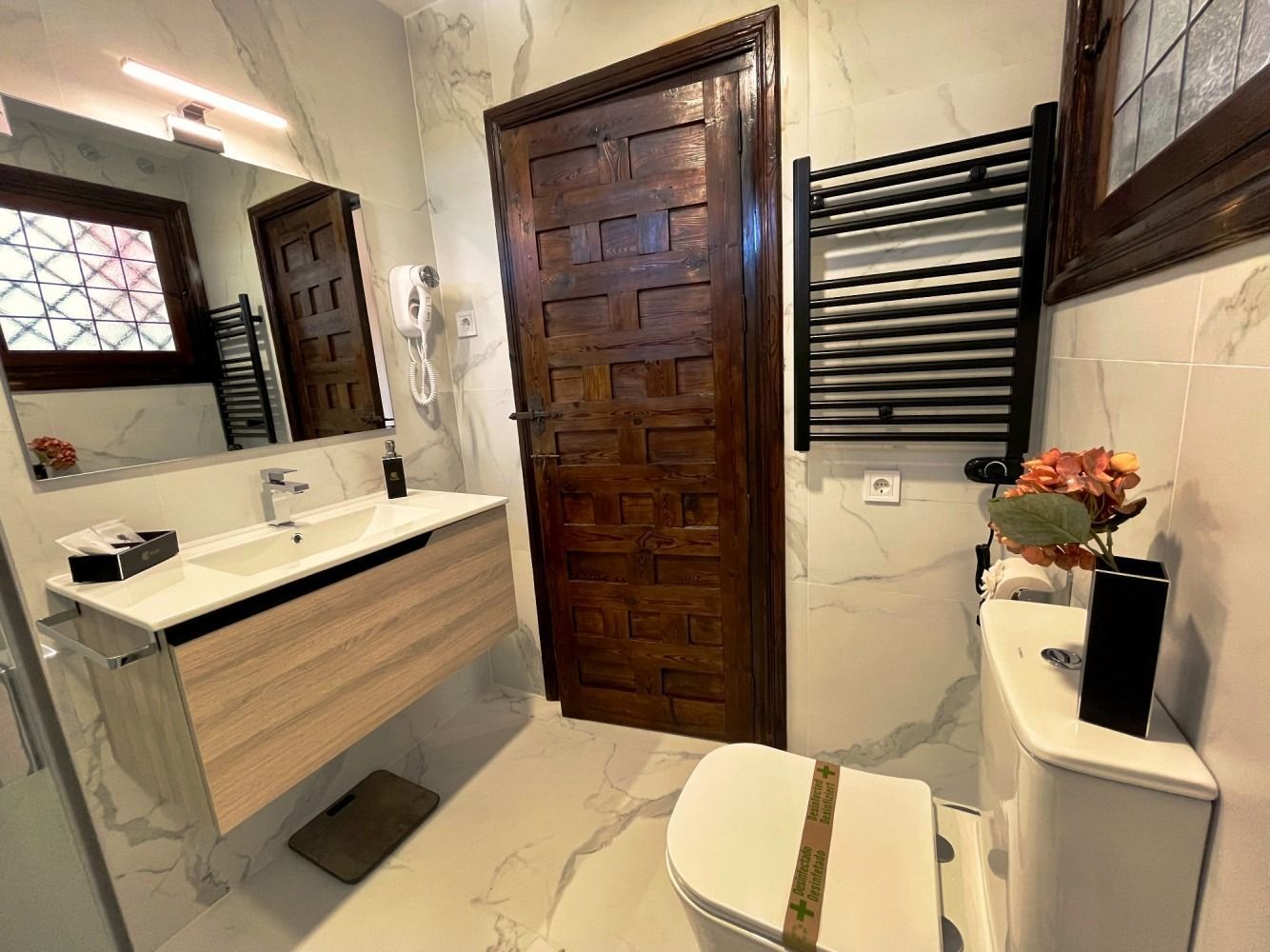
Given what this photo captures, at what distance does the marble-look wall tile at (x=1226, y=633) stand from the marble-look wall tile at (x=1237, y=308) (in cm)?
1

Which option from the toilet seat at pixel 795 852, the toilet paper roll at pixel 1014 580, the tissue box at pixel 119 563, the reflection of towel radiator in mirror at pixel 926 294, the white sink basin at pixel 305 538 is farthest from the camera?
the white sink basin at pixel 305 538

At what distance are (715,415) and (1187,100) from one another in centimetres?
107

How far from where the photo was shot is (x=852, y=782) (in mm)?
1028

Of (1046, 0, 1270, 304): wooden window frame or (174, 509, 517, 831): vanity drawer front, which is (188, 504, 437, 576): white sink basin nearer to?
(174, 509, 517, 831): vanity drawer front

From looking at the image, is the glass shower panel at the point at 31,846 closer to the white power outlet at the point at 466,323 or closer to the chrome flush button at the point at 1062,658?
the white power outlet at the point at 466,323

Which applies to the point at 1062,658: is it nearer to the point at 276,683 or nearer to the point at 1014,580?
the point at 1014,580

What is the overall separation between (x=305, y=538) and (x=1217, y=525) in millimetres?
1757

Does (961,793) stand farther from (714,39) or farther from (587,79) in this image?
(587,79)

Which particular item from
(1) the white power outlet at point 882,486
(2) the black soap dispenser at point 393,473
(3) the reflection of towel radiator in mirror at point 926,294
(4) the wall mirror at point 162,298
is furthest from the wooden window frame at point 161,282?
(1) the white power outlet at point 882,486

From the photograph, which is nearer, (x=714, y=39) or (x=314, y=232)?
(x=714, y=39)

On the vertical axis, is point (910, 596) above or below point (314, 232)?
below

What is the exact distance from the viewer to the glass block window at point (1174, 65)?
0.55m

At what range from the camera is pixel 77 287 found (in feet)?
3.72

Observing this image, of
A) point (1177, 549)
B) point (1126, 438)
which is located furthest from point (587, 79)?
point (1177, 549)
